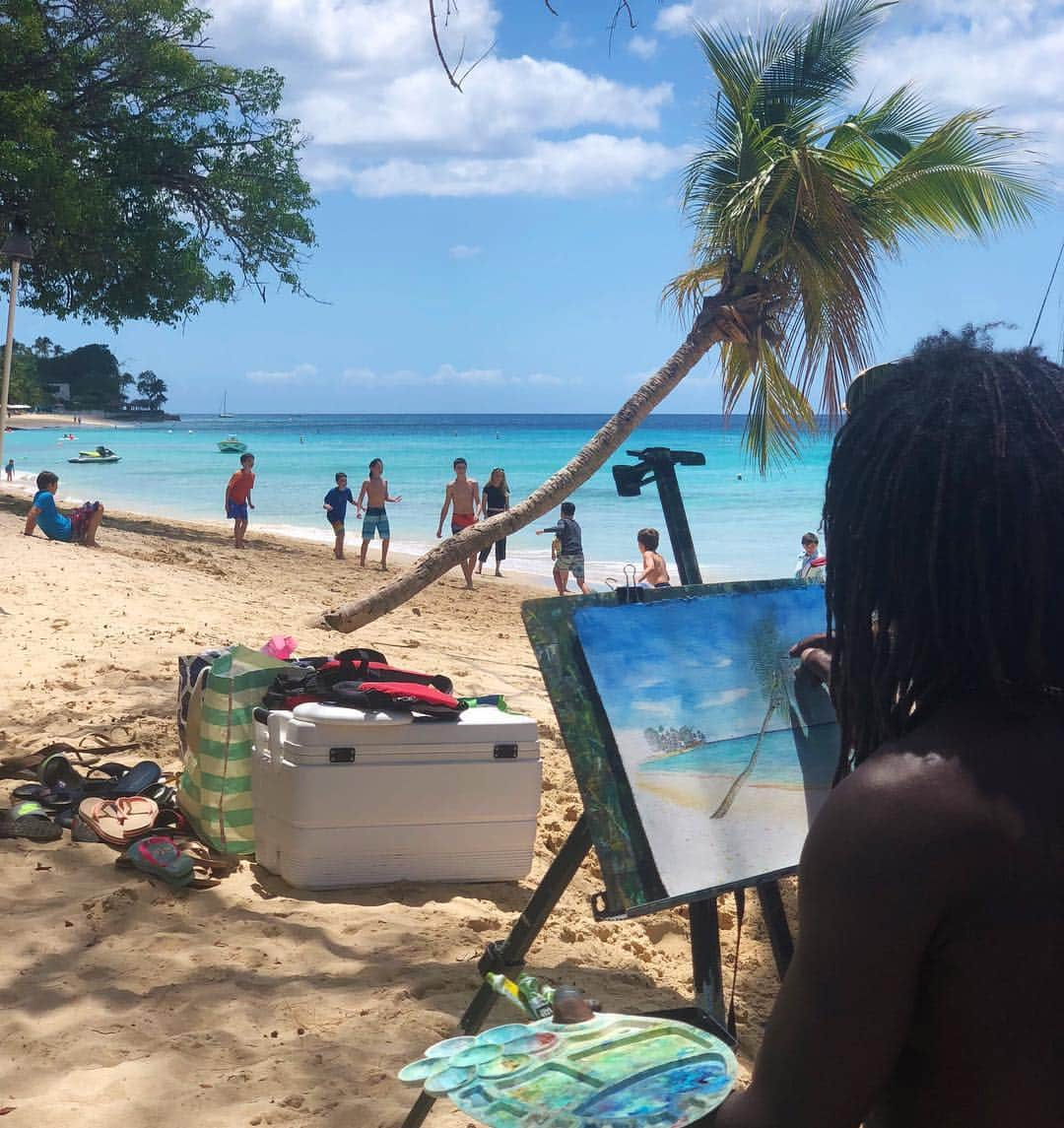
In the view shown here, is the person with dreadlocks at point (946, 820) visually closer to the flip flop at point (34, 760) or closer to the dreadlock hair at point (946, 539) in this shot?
the dreadlock hair at point (946, 539)

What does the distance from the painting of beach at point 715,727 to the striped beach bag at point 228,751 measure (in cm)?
222

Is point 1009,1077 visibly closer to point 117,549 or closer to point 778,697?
point 778,697

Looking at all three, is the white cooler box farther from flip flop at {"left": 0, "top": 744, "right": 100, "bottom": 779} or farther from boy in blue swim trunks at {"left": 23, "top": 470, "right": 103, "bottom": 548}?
boy in blue swim trunks at {"left": 23, "top": 470, "right": 103, "bottom": 548}

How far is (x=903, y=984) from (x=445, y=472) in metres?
50.7

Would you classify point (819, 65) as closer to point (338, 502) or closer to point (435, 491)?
point (338, 502)

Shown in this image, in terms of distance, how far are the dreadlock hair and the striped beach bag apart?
335cm

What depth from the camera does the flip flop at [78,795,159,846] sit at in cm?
440

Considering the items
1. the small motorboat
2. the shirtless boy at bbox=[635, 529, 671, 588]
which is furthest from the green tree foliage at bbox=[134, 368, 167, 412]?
Result: the shirtless boy at bbox=[635, 529, 671, 588]

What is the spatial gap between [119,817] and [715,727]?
2.85 m

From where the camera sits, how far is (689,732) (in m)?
2.60

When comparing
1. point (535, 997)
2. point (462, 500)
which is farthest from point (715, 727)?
point (462, 500)

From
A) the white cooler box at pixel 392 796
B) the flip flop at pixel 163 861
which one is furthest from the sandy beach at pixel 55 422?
the white cooler box at pixel 392 796

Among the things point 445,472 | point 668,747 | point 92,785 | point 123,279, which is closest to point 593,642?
point 668,747

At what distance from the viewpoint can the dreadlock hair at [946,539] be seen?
3.89ft
